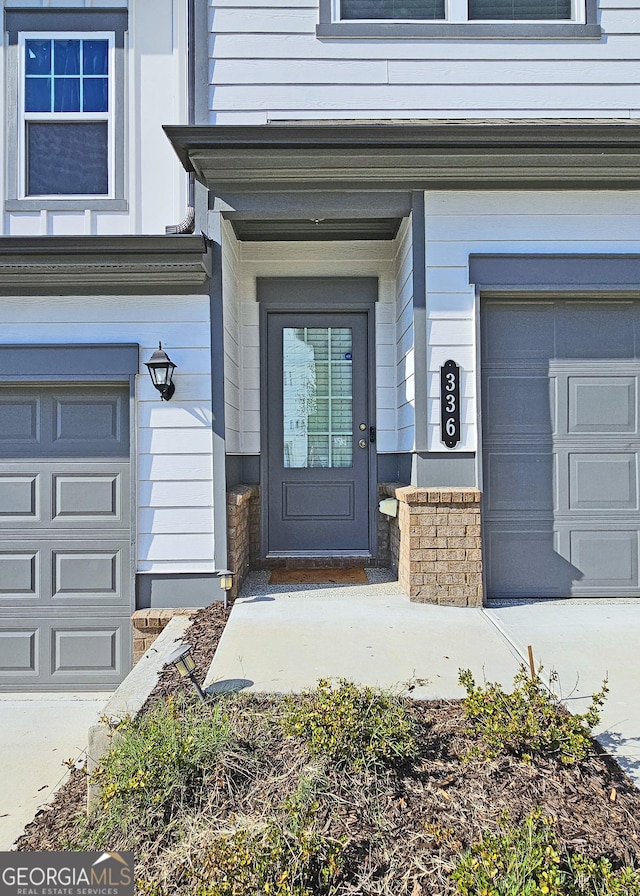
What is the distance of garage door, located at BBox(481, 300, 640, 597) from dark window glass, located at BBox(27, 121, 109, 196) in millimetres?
3299

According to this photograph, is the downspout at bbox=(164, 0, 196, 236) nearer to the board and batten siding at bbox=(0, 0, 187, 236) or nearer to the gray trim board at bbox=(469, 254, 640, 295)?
the board and batten siding at bbox=(0, 0, 187, 236)

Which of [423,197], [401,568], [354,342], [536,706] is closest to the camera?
[536,706]

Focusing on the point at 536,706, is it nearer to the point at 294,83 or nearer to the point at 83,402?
the point at 83,402

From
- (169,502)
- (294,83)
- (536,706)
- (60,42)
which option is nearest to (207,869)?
(536,706)

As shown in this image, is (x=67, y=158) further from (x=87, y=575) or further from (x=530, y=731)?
(x=530, y=731)

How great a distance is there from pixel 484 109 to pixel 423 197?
2.81 ft

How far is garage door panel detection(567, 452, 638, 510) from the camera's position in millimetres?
4621

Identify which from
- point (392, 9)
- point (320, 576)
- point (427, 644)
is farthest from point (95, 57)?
point (427, 644)

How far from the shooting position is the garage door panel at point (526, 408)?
4600mm

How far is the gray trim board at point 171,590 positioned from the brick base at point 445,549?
4.98 ft

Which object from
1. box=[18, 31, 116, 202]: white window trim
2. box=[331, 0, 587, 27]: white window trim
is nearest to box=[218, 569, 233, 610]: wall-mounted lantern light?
box=[18, 31, 116, 202]: white window trim

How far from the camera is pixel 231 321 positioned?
4980mm

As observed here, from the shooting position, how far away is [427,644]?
3.58m

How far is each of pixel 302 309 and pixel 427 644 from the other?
3.21m
